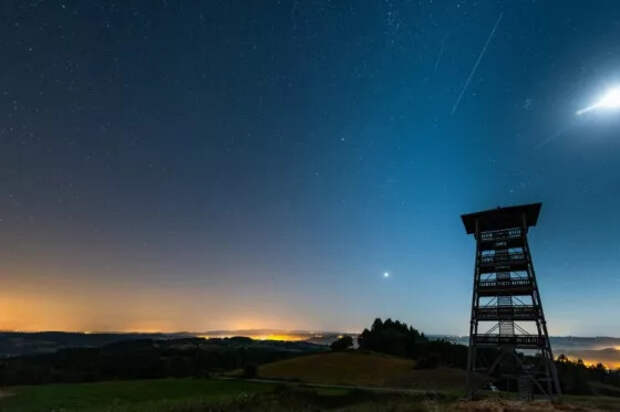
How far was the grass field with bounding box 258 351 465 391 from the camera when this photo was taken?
41.5m

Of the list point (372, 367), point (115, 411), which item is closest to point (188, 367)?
point (372, 367)

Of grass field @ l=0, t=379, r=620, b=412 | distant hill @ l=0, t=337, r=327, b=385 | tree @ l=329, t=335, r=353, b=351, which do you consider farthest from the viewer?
tree @ l=329, t=335, r=353, b=351

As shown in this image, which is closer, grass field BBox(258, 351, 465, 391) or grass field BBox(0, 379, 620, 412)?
grass field BBox(0, 379, 620, 412)

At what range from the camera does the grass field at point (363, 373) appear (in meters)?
41.5

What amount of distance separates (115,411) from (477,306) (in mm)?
27015

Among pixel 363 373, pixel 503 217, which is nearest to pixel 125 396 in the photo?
pixel 363 373

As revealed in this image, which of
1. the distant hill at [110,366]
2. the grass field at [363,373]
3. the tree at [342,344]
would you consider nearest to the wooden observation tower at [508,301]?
the grass field at [363,373]

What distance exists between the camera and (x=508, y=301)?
24.3 meters

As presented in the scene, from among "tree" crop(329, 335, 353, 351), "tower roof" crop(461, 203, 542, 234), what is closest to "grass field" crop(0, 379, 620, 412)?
"tower roof" crop(461, 203, 542, 234)

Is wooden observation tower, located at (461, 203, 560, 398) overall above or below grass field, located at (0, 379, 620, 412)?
above

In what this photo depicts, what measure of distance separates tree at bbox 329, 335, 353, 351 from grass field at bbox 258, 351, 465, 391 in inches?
698

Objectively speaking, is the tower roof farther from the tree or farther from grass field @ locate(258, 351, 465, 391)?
the tree

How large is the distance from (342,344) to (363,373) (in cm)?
4003

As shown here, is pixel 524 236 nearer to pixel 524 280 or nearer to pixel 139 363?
pixel 524 280
